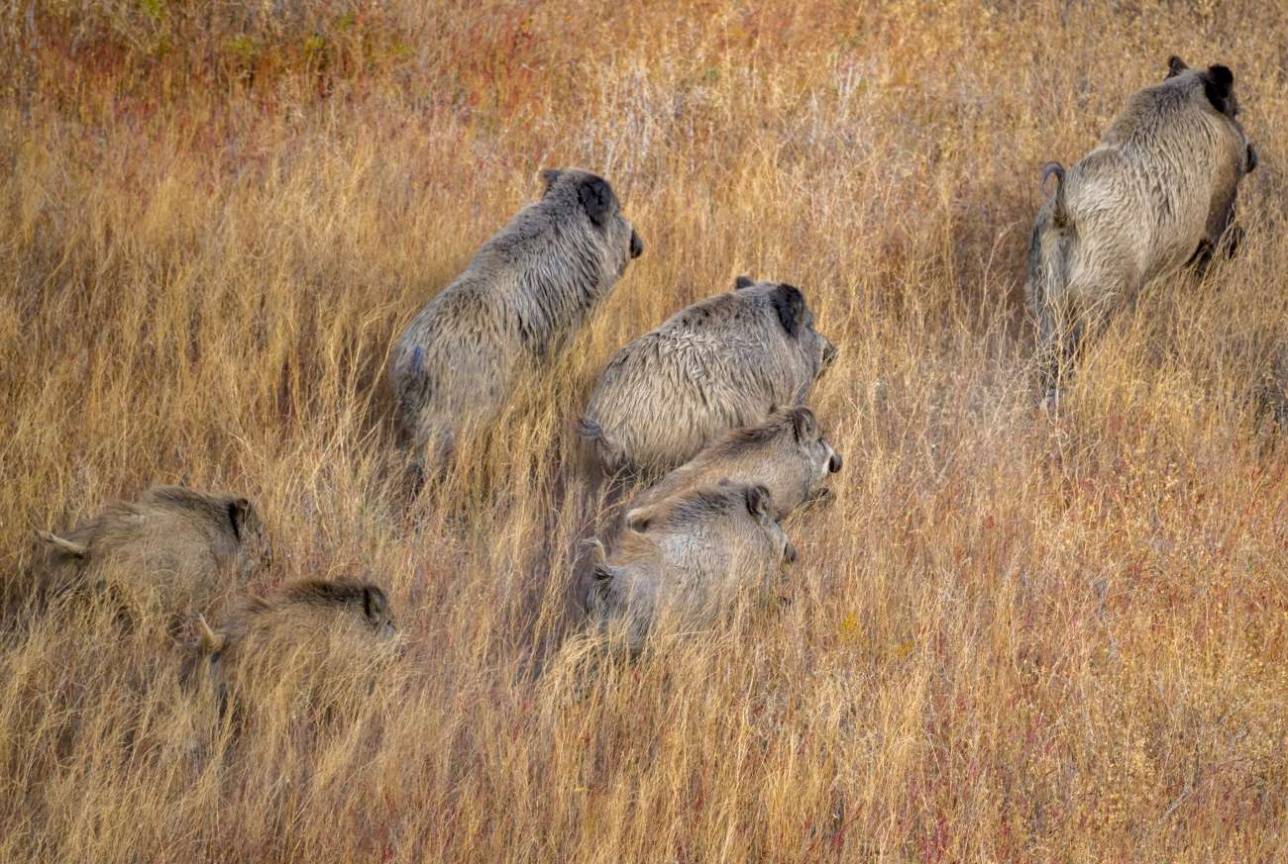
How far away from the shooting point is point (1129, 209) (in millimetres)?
7422

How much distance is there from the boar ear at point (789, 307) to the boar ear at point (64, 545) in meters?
3.21

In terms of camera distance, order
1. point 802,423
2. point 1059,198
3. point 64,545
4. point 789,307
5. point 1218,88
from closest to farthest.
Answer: point 64,545
point 802,423
point 789,307
point 1059,198
point 1218,88

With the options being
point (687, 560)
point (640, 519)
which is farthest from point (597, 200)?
point (687, 560)

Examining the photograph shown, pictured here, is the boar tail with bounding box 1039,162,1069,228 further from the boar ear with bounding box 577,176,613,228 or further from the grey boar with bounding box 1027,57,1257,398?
the boar ear with bounding box 577,176,613,228

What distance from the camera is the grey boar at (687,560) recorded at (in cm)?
506

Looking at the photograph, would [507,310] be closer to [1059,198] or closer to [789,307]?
[789,307]

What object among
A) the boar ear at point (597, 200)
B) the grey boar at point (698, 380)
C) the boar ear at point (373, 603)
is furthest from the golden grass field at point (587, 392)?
the boar ear at point (597, 200)

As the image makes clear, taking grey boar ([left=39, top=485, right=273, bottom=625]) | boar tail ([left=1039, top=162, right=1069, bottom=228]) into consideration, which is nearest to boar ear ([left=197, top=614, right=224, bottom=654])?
grey boar ([left=39, top=485, right=273, bottom=625])

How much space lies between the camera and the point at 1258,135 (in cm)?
916

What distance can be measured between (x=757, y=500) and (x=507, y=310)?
5.67ft

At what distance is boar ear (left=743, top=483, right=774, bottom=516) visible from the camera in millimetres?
5414

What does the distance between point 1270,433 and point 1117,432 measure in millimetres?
776

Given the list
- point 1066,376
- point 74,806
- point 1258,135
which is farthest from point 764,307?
point 1258,135

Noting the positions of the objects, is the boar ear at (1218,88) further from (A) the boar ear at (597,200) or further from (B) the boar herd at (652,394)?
(A) the boar ear at (597,200)
